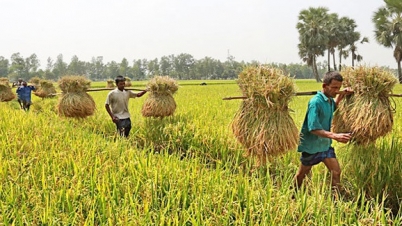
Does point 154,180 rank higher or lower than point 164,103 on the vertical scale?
lower

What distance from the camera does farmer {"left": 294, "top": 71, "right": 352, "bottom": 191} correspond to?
301 centimetres

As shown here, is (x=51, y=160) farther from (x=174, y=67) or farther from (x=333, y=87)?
(x=174, y=67)

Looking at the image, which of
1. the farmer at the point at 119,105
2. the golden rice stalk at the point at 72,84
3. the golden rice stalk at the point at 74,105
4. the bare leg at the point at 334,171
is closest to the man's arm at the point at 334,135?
the bare leg at the point at 334,171

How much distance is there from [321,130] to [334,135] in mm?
145

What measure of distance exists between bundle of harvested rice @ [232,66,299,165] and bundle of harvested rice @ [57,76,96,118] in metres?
4.04

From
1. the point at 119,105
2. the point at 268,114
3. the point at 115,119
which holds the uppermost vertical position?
the point at 119,105

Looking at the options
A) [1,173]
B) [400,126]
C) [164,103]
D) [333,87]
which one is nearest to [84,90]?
[164,103]

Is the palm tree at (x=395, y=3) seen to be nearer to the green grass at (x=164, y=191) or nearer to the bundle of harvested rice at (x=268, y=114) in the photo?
the green grass at (x=164, y=191)

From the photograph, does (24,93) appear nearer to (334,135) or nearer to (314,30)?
(334,135)

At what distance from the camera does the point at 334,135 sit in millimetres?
2854

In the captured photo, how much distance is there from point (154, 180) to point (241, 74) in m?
1.47

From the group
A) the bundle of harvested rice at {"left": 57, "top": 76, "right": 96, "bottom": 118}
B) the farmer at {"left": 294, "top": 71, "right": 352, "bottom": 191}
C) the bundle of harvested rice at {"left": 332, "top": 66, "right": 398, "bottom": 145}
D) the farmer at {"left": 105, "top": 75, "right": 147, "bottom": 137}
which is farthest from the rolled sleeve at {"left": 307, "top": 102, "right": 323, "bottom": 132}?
the bundle of harvested rice at {"left": 57, "top": 76, "right": 96, "bottom": 118}

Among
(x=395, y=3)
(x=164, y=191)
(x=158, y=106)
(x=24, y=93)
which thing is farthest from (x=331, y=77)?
(x=395, y=3)

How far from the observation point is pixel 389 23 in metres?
23.8
